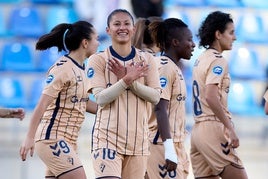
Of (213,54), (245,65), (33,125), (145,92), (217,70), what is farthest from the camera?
(245,65)

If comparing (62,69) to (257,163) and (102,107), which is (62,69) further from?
(257,163)

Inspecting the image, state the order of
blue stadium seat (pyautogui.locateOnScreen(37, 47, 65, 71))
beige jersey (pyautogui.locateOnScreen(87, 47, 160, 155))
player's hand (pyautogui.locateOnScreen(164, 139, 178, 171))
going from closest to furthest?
beige jersey (pyautogui.locateOnScreen(87, 47, 160, 155)) < player's hand (pyautogui.locateOnScreen(164, 139, 178, 171)) < blue stadium seat (pyautogui.locateOnScreen(37, 47, 65, 71))

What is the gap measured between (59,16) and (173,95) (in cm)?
958

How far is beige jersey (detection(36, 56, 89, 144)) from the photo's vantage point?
7.88m

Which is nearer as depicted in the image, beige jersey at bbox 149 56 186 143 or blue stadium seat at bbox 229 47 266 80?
beige jersey at bbox 149 56 186 143

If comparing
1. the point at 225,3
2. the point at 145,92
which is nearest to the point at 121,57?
the point at 145,92

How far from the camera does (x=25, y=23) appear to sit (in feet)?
56.1

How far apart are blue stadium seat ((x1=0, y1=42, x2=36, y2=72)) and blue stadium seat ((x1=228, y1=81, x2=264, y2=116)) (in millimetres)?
3474

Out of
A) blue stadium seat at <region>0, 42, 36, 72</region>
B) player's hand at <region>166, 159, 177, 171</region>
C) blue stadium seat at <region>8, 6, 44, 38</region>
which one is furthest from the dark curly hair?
blue stadium seat at <region>8, 6, 44, 38</region>

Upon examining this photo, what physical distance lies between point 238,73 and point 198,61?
9.24 meters

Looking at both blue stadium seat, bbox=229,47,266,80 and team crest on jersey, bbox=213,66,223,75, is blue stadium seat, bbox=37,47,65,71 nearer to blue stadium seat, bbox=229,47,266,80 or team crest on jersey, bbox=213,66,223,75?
blue stadium seat, bbox=229,47,266,80

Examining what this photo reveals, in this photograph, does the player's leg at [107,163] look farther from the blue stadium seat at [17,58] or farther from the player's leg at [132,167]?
the blue stadium seat at [17,58]

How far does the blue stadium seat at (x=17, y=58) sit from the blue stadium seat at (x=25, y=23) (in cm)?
23

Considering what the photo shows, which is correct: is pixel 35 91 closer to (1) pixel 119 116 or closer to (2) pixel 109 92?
(1) pixel 119 116
